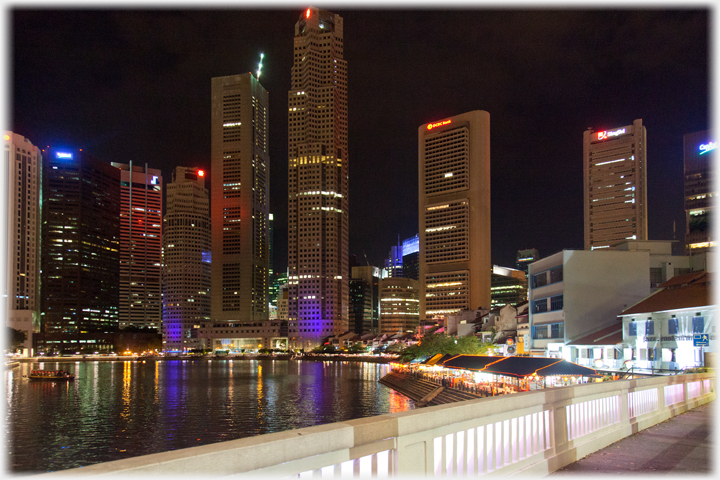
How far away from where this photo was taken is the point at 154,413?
2559 inches

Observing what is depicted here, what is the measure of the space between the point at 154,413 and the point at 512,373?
4138 centimetres

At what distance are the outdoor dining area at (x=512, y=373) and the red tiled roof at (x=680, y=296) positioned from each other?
13989 mm

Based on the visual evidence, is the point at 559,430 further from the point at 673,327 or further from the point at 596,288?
the point at 596,288

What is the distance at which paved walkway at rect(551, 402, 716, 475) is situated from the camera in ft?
30.7

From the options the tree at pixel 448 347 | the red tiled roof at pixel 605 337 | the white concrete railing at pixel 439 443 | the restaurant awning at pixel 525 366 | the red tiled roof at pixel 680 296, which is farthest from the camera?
the tree at pixel 448 347

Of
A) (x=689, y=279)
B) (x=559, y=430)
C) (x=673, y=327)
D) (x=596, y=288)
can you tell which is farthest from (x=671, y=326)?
(x=559, y=430)

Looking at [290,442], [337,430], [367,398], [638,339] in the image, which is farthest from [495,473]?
[367,398]

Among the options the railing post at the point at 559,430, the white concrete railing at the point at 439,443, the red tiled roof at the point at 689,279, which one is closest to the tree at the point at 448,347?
the red tiled roof at the point at 689,279

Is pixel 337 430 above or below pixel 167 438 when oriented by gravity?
above

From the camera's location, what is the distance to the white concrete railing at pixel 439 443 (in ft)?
14.8

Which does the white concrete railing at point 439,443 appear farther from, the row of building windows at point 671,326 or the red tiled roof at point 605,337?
the red tiled roof at point 605,337

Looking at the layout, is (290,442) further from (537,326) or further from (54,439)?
(537,326)

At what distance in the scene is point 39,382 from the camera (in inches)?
4338

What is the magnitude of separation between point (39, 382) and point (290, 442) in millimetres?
124773
